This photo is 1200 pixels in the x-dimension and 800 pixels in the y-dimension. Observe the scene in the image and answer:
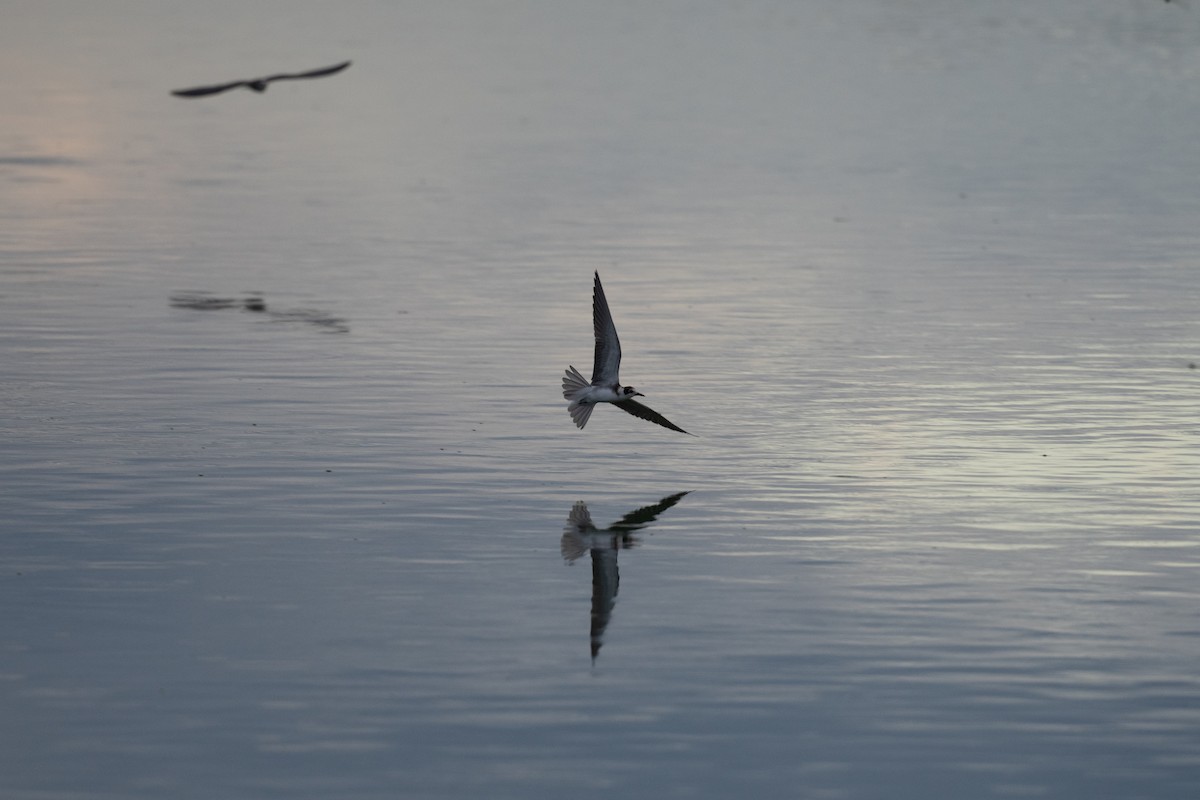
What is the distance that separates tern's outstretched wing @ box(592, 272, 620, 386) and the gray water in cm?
84

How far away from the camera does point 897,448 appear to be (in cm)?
1723

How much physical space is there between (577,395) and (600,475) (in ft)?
2.22

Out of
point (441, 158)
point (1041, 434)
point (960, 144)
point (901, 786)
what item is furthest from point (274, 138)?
point (901, 786)

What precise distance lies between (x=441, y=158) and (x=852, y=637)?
27915 millimetres

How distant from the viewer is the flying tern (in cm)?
1596

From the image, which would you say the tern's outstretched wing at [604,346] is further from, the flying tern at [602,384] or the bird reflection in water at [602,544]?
the bird reflection in water at [602,544]

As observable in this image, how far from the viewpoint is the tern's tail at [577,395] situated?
16406 millimetres

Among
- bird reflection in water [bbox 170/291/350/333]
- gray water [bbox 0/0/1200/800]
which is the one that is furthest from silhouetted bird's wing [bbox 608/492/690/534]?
bird reflection in water [bbox 170/291/350/333]

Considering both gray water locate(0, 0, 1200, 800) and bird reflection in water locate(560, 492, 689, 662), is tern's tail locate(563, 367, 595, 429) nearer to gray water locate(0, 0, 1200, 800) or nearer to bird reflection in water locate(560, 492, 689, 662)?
gray water locate(0, 0, 1200, 800)

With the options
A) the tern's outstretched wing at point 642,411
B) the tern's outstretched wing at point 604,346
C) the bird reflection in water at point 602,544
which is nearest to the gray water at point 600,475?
the bird reflection in water at point 602,544

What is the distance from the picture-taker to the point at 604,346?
52.9 feet

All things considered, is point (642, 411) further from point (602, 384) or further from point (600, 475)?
point (600, 475)

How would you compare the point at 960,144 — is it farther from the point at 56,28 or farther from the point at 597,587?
the point at 56,28

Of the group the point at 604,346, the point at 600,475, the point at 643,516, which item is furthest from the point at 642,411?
the point at 643,516
